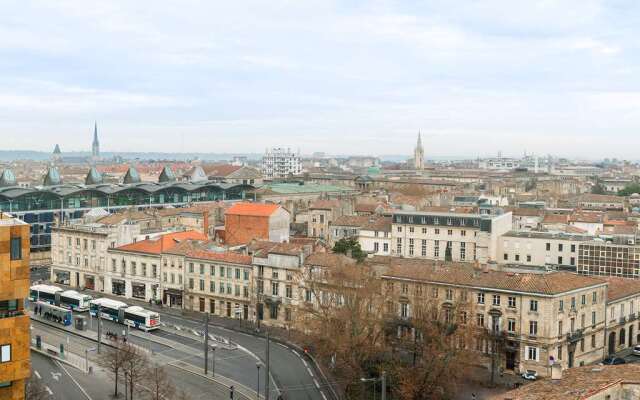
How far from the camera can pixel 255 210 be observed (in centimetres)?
10031

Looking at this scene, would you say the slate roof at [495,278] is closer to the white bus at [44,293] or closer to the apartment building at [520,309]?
the apartment building at [520,309]

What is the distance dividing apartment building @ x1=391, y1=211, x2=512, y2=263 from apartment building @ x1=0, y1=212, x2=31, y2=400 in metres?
66.9

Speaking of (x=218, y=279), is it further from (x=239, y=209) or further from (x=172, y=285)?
(x=239, y=209)

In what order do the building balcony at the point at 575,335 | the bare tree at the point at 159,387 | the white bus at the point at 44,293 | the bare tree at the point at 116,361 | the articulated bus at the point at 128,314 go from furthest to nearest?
1. the white bus at the point at 44,293
2. the articulated bus at the point at 128,314
3. the building balcony at the point at 575,335
4. the bare tree at the point at 116,361
5. the bare tree at the point at 159,387

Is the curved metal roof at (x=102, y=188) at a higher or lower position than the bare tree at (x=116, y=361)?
higher

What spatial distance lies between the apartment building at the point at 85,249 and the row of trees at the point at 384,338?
3723 centimetres

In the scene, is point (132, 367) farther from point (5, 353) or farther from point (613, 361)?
point (613, 361)

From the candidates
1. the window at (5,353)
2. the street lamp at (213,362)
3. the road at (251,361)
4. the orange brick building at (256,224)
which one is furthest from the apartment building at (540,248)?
the window at (5,353)

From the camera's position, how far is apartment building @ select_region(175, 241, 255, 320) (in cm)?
8219

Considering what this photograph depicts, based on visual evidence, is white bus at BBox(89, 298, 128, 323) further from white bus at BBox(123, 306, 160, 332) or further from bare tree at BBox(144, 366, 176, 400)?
bare tree at BBox(144, 366, 176, 400)

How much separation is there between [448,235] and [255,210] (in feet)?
88.0

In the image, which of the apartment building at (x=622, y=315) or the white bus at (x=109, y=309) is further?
the white bus at (x=109, y=309)

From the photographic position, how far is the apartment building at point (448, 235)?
97312 mm

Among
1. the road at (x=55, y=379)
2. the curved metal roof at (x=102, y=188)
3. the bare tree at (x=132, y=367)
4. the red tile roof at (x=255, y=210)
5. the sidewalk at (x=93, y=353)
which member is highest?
the curved metal roof at (x=102, y=188)
